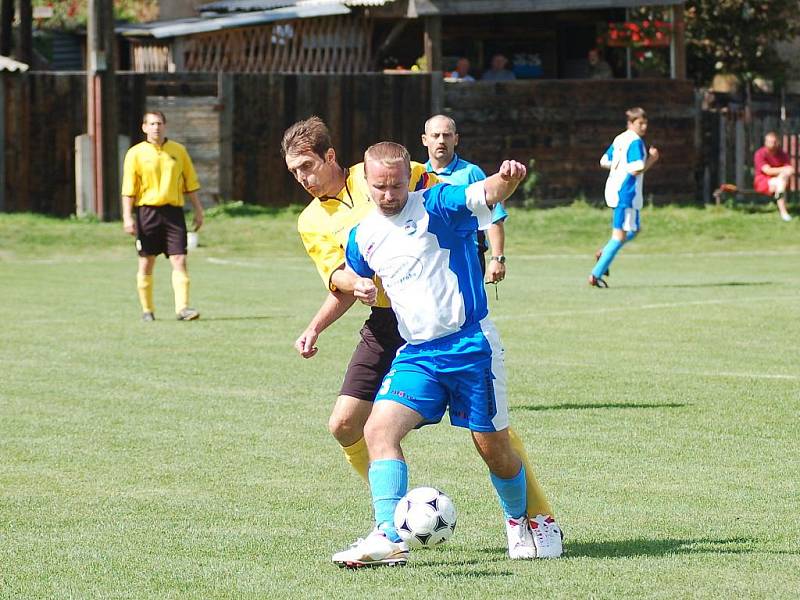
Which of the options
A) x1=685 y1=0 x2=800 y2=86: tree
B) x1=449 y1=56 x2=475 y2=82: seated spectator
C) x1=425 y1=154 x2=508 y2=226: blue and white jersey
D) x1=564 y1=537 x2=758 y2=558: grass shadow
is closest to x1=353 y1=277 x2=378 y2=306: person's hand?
x1=564 y1=537 x2=758 y2=558: grass shadow

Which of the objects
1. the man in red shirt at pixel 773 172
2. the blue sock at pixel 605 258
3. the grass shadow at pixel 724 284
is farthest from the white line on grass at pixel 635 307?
the man in red shirt at pixel 773 172

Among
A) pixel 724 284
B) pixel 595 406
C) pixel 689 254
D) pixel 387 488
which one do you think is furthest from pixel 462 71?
pixel 387 488

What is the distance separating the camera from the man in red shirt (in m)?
29.1

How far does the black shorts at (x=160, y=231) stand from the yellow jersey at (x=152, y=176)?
9cm

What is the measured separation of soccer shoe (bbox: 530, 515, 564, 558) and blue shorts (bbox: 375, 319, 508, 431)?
454 mm

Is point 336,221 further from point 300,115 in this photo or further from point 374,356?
point 300,115

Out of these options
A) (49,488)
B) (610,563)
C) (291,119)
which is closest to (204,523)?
(49,488)

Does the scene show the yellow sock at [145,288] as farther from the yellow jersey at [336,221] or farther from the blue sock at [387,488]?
the blue sock at [387,488]

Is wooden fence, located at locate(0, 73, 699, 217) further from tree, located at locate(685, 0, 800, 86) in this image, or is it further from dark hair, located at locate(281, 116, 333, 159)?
dark hair, located at locate(281, 116, 333, 159)

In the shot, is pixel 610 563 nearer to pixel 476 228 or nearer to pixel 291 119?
pixel 476 228

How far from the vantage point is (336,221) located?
24.4 feet

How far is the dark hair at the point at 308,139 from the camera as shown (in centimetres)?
703

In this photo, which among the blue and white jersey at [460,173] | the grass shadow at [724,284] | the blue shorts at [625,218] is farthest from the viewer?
the blue shorts at [625,218]

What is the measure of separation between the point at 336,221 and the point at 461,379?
128cm
